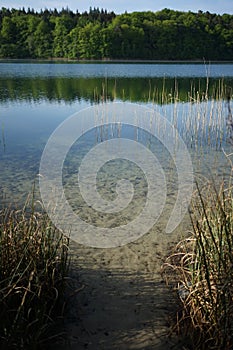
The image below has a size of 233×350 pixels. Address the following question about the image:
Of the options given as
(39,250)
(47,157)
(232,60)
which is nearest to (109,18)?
(232,60)

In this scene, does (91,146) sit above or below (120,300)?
above

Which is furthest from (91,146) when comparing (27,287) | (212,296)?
(212,296)

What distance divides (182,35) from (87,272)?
2657 inches

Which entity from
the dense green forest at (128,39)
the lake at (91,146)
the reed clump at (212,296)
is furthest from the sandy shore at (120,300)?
the dense green forest at (128,39)

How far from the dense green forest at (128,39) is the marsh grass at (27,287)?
2571 inches

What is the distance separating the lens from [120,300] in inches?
124

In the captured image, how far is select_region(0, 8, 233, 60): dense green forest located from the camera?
63.8 metres

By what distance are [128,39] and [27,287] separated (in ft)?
219

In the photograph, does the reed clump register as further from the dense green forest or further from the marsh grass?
the dense green forest

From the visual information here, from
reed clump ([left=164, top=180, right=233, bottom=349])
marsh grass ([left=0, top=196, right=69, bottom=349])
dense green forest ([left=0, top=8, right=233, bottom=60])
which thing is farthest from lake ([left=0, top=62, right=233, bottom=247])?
dense green forest ([left=0, top=8, right=233, bottom=60])

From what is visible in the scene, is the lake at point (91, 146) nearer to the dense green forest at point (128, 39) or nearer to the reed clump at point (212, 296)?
the reed clump at point (212, 296)

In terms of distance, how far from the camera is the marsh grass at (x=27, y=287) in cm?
240

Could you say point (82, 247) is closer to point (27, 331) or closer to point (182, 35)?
point (27, 331)

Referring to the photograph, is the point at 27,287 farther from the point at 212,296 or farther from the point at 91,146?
the point at 91,146
